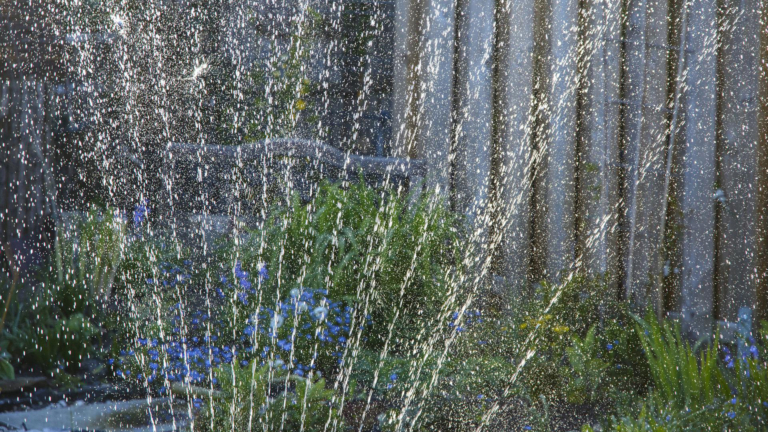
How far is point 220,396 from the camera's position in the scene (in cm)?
184

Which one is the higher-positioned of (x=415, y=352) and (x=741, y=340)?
(x=741, y=340)

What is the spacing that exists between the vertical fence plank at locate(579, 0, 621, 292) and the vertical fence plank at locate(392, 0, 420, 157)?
893 mm

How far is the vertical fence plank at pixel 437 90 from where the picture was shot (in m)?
3.10

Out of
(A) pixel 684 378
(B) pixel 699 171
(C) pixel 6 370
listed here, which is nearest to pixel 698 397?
(A) pixel 684 378

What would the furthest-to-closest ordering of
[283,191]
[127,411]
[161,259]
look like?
[283,191]
[161,259]
[127,411]

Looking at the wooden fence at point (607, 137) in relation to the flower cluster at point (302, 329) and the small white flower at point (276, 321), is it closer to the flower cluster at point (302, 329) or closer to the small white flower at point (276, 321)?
the flower cluster at point (302, 329)

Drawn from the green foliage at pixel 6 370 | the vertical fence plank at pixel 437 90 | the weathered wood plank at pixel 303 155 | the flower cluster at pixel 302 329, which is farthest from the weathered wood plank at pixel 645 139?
the green foliage at pixel 6 370

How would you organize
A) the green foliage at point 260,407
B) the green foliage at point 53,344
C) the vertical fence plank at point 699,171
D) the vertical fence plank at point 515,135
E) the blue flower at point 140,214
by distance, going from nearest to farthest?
the green foliage at point 260,407
the vertical fence plank at point 699,171
the green foliage at point 53,344
the vertical fence plank at point 515,135
the blue flower at point 140,214

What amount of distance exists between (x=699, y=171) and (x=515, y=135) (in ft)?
2.50

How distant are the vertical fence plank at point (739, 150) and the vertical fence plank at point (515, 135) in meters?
0.75

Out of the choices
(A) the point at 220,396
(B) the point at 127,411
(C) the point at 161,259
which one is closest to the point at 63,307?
(C) the point at 161,259

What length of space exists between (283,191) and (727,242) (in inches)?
82.7

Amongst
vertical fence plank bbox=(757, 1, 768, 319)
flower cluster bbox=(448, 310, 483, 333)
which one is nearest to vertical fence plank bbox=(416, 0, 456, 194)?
flower cluster bbox=(448, 310, 483, 333)

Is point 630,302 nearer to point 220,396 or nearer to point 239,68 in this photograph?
point 220,396
